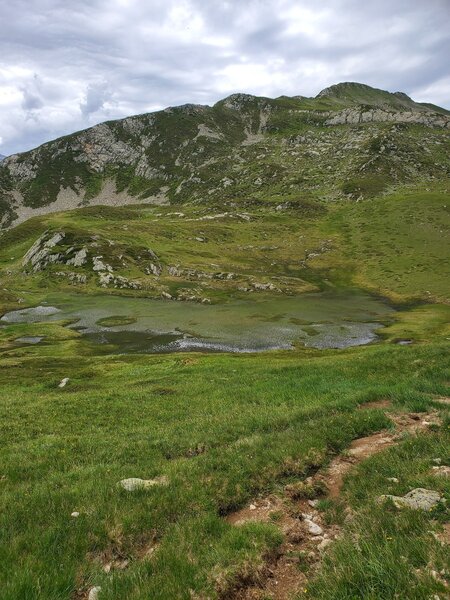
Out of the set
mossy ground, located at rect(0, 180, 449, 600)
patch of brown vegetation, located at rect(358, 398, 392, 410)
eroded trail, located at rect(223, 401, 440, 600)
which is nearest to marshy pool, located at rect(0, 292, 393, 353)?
mossy ground, located at rect(0, 180, 449, 600)

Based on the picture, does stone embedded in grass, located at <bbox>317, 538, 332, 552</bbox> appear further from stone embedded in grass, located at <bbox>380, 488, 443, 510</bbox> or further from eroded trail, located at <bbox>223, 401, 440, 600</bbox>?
stone embedded in grass, located at <bbox>380, 488, 443, 510</bbox>

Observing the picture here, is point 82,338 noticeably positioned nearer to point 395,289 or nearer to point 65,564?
point 65,564

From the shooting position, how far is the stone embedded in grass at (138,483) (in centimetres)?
1070

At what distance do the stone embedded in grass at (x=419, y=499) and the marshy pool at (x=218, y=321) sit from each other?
209 feet

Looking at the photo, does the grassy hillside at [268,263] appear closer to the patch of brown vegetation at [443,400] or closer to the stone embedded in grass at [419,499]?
the patch of brown vegetation at [443,400]

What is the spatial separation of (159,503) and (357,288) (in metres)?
137

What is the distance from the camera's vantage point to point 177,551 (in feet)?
24.8

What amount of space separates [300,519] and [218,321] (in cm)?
8604

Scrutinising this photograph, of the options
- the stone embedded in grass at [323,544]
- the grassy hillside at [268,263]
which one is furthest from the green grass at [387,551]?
the grassy hillside at [268,263]

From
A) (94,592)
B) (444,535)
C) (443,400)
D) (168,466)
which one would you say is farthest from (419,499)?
(443,400)

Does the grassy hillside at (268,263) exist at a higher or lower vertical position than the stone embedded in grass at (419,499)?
lower

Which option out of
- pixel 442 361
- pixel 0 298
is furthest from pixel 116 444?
pixel 0 298

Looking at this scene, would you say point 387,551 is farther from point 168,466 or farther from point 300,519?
point 168,466

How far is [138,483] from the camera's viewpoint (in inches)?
431
